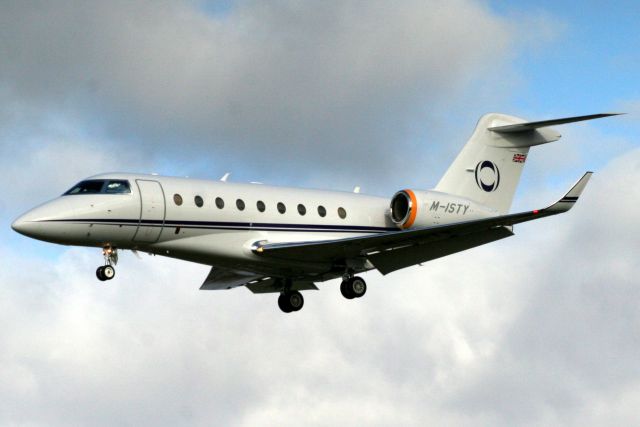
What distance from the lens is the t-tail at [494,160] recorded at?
31.3 m

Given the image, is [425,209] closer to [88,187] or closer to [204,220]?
[204,220]

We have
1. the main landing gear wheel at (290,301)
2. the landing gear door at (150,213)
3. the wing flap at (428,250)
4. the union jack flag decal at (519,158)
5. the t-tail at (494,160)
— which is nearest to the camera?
the landing gear door at (150,213)

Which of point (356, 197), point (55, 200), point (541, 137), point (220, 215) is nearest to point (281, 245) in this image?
point (220, 215)

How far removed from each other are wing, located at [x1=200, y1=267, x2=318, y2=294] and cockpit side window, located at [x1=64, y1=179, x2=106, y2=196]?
5.40m

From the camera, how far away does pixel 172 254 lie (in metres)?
26.6

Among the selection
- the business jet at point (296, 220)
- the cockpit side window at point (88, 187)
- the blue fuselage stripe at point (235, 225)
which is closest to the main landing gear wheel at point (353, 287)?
the business jet at point (296, 220)

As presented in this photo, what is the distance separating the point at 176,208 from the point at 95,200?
186cm

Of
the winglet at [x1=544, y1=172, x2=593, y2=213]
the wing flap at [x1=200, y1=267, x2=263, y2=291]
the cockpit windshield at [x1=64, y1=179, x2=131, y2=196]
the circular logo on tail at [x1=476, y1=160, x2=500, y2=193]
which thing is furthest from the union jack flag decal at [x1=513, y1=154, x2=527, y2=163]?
the cockpit windshield at [x1=64, y1=179, x2=131, y2=196]

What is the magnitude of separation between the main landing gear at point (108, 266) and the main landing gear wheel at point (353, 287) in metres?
5.87

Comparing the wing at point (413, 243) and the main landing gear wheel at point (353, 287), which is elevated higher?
the wing at point (413, 243)

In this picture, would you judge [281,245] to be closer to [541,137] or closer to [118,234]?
[118,234]

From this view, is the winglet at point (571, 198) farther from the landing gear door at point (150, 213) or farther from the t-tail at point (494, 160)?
the landing gear door at point (150, 213)

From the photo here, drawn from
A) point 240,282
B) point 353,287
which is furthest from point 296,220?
point 240,282

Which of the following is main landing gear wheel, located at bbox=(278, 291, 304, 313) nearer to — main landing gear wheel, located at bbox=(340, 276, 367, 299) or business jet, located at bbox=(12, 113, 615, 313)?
business jet, located at bbox=(12, 113, 615, 313)
